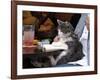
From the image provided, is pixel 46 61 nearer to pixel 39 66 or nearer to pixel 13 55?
pixel 39 66

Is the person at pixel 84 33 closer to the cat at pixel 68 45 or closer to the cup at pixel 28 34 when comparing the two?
the cat at pixel 68 45

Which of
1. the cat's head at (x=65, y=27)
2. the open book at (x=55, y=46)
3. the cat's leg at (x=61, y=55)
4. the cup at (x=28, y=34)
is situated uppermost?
the cat's head at (x=65, y=27)

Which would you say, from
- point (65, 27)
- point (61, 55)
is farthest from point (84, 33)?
point (61, 55)

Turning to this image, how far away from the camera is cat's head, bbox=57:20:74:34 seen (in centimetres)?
193

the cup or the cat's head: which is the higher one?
the cat's head

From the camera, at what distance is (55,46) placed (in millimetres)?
1910

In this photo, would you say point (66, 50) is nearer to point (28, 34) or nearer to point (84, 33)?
point (84, 33)

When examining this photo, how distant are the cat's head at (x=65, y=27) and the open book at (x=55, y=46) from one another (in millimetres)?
124

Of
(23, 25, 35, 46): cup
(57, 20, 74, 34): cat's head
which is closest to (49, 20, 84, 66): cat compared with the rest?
(57, 20, 74, 34): cat's head

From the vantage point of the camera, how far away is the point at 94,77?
2039mm

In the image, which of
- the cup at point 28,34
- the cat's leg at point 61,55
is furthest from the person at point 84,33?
the cup at point 28,34

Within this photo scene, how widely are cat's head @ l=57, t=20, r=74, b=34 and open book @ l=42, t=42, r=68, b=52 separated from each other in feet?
0.41

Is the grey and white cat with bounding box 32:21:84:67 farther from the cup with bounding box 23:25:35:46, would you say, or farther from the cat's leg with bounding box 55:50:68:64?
the cup with bounding box 23:25:35:46

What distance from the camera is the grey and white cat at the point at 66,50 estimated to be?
1.90 metres
